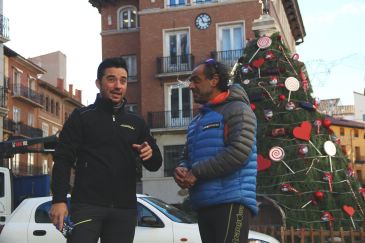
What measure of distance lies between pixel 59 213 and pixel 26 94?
47.7 metres

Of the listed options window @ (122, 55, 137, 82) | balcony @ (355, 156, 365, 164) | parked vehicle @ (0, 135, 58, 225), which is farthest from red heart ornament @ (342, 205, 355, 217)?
balcony @ (355, 156, 365, 164)

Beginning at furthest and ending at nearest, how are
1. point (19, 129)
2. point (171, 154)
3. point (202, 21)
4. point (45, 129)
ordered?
point (45, 129), point (19, 129), point (202, 21), point (171, 154)

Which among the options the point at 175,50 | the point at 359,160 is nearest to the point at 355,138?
the point at 359,160

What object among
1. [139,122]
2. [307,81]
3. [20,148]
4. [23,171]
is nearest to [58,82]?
[23,171]

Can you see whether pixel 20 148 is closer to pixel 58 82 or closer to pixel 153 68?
pixel 153 68

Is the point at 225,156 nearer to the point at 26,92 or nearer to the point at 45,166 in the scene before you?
the point at 26,92

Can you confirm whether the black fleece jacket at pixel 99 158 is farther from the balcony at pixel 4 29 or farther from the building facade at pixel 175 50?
the balcony at pixel 4 29

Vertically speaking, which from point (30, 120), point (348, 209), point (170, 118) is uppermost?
point (30, 120)

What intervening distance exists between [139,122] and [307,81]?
327 inches

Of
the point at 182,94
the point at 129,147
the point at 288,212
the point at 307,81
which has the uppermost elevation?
the point at 182,94

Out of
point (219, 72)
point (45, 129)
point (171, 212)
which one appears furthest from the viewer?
point (45, 129)

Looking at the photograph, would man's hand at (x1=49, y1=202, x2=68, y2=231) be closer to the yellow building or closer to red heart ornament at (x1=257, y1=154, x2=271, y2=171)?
red heart ornament at (x1=257, y1=154, x2=271, y2=171)

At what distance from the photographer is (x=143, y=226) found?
8812 mm

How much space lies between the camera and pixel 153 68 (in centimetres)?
3594
